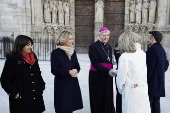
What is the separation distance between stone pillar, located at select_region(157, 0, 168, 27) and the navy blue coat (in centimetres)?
862

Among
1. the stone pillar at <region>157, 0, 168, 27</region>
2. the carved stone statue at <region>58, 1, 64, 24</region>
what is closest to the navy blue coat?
the stone pillar at <region>157, 0, 168, 27</region>

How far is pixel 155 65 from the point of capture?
2.84m

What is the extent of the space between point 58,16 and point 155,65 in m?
9.79

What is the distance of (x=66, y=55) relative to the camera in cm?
272

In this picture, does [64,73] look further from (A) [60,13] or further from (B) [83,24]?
(B) [83,24]

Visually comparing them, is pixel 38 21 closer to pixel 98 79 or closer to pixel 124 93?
pixel 98 79

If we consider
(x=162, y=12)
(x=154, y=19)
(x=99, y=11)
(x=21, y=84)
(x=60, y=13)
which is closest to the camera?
(x=21, y=84)

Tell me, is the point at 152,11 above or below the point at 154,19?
above

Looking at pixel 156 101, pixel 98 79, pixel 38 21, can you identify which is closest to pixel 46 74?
pixel 98 79

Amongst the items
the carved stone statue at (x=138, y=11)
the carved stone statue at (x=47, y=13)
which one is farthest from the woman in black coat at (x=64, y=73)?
the carved stone statue at (x=138, y=11)

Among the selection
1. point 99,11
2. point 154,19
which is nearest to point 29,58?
point 99,11

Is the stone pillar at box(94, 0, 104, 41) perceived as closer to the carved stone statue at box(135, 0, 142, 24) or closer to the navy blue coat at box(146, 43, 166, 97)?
the carved stone statue at box(135, 0, 142, 24)

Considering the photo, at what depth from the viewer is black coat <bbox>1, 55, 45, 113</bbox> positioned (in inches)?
92.4

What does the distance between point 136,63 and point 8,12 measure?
10121mm
